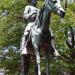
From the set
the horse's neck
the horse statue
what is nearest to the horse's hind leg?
the horse statue

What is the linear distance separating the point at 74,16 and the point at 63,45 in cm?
183

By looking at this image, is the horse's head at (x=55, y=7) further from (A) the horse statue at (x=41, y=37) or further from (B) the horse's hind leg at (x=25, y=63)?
(B) the horse's hind leg at (x=25, y=63)

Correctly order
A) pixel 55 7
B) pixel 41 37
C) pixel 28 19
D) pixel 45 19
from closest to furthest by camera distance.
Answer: pixel 55 7
pixel 45 19
pixel 41 37
pixel 28 19

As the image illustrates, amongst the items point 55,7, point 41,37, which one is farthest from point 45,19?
point 55,7

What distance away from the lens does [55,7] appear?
11.1 meters

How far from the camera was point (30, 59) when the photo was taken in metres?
13.1

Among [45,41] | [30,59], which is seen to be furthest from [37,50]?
[30,59]

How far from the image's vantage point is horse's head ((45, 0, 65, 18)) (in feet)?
→ 35.8

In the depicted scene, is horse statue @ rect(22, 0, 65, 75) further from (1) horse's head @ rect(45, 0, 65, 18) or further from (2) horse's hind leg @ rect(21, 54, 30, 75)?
(2) horse's hind leg @ rect(21, 54, 30, 75)

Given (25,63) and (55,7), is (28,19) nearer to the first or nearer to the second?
(25,63)

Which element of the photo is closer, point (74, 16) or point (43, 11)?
point (43, 11)

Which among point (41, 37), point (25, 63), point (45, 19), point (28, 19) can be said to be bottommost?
point (25, 63)

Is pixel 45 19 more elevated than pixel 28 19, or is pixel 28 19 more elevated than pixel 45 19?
pixel 28 19

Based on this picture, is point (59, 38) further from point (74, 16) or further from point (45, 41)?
point (45, 41)
